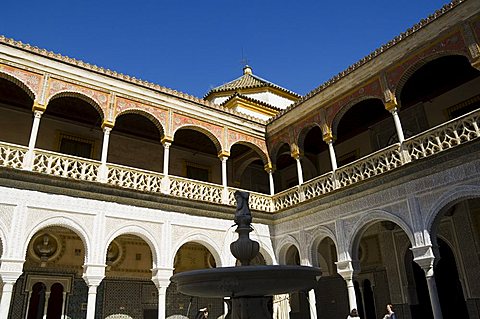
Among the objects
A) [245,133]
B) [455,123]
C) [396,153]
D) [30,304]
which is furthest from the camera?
[245,133]

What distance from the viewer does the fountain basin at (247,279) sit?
3.88 m

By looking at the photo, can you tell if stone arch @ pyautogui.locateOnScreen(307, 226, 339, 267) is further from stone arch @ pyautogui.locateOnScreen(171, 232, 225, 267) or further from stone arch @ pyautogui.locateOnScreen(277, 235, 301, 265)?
stone arch @ pyautogui.locateOnScreen(171, 232, 225, 267)

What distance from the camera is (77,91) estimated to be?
9086mm

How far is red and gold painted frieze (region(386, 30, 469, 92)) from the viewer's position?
7.80m

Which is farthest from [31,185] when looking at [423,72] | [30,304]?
[423,72]

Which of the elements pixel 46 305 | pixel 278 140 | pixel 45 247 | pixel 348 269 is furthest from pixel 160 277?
pixel 278 140

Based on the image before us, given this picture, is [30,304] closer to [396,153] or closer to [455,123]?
[396,153]

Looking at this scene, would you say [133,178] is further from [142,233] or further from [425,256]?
[425,256]

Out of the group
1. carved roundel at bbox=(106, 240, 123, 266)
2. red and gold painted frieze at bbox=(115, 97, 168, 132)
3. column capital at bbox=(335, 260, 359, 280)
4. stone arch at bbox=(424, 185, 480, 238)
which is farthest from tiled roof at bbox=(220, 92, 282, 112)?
stone arch at bbox=(424, 185, 480, 238)

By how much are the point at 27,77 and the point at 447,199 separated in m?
8.73

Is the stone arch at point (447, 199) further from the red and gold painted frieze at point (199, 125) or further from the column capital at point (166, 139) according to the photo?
the column capital at point (166, 139)

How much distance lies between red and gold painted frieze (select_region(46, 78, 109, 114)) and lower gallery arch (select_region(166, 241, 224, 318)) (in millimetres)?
4356

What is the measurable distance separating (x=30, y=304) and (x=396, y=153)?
8.95m

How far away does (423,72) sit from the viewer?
9.74m
